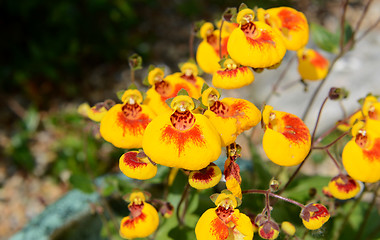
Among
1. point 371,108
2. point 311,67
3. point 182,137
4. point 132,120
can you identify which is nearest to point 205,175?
point 182,137

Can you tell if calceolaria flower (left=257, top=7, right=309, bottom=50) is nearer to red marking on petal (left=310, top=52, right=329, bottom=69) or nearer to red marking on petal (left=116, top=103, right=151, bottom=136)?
red marking on petal (left=310, top=52, right=329, bottom=69)

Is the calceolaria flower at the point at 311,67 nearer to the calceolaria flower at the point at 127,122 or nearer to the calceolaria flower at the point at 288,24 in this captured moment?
the calceolaria flower at the point at 288,24

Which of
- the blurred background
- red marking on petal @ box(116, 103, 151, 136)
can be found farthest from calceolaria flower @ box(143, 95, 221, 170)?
the blurred background

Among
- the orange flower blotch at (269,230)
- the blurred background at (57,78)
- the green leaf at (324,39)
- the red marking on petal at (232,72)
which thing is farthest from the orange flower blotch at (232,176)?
the blurred background at (57,78)

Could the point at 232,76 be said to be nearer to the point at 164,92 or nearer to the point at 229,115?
the point at 229,115

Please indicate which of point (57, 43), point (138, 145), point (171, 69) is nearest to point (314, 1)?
point (171, 69)

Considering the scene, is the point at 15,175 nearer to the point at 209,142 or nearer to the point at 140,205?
the point at 140,205

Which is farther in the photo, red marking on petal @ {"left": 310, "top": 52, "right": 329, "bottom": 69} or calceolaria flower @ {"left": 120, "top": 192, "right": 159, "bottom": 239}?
red marking on petal @ {"left": 310, "top": 52, "right": 329, "bottom": 69}
